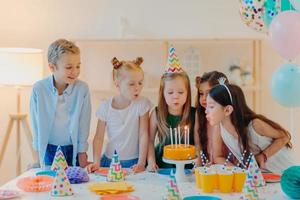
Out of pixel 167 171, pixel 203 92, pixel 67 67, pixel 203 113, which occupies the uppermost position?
pixel 67 67

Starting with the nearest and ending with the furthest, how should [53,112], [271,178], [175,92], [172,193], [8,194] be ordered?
[172,193], [8,194], [271,178], [175,92], [53,112]

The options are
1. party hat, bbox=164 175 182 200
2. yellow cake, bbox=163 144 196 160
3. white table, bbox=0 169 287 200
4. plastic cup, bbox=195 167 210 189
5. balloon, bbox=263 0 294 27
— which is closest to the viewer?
party hat, bbox=164 175 182 200

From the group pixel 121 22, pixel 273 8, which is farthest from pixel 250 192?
pixel 121 22

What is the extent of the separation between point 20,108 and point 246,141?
219 cm

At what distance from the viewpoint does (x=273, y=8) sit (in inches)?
94.0

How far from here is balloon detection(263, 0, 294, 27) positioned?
234 cm

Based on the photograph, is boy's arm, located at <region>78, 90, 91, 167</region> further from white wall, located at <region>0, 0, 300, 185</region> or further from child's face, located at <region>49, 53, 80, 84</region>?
white wall, located at <region>0, 0, 300, 185</region>

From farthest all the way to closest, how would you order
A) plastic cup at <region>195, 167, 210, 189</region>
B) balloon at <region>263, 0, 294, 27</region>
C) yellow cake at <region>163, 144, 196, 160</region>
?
balloon at <region>263, 0, 294, 27</region>
yellow cake at <region>163, 144, 196, 160</region>
plastic cup at <region>195, 167, 210, 189</region>

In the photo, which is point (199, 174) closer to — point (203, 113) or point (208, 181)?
point (208, 181)

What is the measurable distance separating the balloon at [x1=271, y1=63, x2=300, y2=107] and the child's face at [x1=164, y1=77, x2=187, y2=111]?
1.62 ft

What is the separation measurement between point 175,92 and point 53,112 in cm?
65

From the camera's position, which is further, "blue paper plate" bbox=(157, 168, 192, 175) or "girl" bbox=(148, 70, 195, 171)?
"girl" bbox=(148, 70, 195, 171)

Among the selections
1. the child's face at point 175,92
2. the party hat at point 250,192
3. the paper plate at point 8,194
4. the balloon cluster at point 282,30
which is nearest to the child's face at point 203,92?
the child's face at point 175,92

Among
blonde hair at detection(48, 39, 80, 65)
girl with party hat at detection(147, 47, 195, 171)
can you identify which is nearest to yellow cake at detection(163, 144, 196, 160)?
girl with party hat at detection(147, 47, 195, 171)
